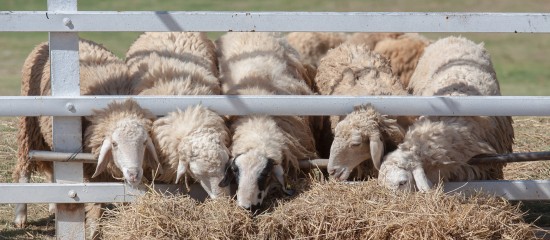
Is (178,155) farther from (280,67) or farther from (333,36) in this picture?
(333,36)

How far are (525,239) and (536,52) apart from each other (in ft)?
50.7

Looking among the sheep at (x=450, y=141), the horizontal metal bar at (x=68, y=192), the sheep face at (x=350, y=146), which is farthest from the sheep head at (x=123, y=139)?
the sheep at (x=450, y=141)

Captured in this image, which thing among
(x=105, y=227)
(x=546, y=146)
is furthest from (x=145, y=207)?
(x=546, y=146)

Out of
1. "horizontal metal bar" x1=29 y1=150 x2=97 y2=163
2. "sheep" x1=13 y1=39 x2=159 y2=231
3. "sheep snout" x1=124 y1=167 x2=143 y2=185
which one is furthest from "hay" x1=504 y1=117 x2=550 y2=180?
"horizontal metal bar" x1=29 y1=150 x2=97 y2=163

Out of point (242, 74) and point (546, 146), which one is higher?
point (242, 74)

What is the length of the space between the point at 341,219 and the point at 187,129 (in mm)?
1244

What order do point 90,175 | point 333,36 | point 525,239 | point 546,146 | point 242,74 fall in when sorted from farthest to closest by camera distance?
point 333,36 < point 546,146 < point 242,74 < point 90,175 < point 525,239

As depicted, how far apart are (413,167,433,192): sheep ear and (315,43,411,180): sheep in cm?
28

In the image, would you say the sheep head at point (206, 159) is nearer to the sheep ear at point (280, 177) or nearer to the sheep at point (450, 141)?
the sheep ear at point (280, 177)

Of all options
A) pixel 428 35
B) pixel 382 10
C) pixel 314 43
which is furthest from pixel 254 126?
pixel 382 10

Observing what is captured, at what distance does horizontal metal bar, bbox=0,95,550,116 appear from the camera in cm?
575

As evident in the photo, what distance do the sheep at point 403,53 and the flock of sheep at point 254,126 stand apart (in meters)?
1.69

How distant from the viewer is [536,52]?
66.4 ft

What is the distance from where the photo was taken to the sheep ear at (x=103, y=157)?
6.00m
